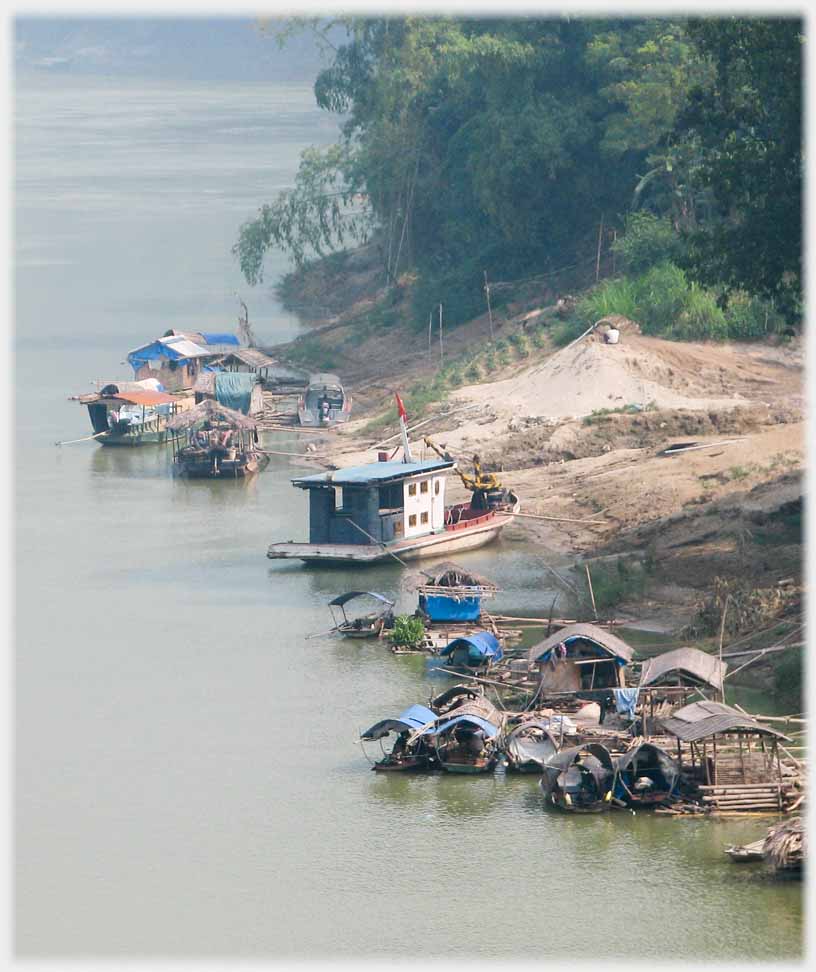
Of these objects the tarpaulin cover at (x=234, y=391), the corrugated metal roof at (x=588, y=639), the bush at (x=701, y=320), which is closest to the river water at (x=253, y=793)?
the corrugated metal roof at (x=588, y=639)

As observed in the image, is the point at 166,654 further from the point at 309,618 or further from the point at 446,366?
the point at 446,366

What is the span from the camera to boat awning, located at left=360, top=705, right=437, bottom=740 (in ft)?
109

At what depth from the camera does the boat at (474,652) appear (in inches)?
1492

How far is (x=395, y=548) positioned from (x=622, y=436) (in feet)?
36.0

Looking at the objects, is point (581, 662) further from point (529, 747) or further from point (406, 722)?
point (406, 722)

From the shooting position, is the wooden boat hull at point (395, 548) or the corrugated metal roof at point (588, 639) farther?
the wooden boat hull at point (395, 548)

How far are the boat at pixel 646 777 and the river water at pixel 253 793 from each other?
351 millimetres

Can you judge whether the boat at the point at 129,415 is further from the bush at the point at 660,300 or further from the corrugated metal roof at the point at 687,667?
the corrugated metal roof at the point at 687,667

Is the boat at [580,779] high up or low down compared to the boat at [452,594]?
down

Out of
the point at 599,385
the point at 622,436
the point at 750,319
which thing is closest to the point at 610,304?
the point at 750,319

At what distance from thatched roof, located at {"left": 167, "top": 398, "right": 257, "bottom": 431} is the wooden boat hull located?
1168 centimetres

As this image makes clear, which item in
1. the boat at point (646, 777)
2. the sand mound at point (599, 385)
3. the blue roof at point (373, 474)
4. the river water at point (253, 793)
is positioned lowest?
the river water at point (253, 793)

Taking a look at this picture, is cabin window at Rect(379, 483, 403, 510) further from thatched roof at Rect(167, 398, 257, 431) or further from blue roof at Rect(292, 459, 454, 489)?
thatched roof at Rect(167, 398, 257, 431)

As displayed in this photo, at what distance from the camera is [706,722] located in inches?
1212
